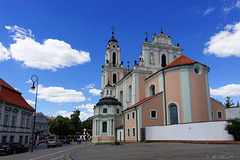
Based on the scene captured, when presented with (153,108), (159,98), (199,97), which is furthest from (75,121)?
(199,97)

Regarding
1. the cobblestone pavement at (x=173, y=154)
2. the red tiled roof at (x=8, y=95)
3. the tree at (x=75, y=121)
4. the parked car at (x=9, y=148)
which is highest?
the red tiled roof at (x=8, y=95)

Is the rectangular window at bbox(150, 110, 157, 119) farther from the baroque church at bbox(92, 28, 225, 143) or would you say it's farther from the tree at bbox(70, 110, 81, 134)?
the tree at bbox(70, 110, 81, 134)

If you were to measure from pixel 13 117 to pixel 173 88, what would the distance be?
80.6 ft

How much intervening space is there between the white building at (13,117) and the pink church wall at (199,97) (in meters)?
26.0

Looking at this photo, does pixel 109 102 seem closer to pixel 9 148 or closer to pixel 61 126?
pixel 9 148

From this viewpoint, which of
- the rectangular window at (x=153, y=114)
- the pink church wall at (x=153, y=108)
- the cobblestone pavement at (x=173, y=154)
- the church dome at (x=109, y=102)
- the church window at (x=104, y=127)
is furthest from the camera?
the church dome at (x=109, y=102)

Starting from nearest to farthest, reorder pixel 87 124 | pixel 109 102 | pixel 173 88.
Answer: pixel 173 88, pixel 109 102, pixel 87 124

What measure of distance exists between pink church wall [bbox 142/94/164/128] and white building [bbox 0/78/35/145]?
19.6 meters

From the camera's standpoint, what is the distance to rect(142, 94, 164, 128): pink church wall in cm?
2938

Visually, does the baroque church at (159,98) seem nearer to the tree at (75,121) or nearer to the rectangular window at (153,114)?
the rectangular window at (153,114)

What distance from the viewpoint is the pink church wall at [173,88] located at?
28.2 metres

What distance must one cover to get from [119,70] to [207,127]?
37.7m

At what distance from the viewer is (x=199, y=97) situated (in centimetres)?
2695

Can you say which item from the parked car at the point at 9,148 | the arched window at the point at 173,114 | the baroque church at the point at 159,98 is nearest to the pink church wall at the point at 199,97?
the baroque church at the point at 159,98
